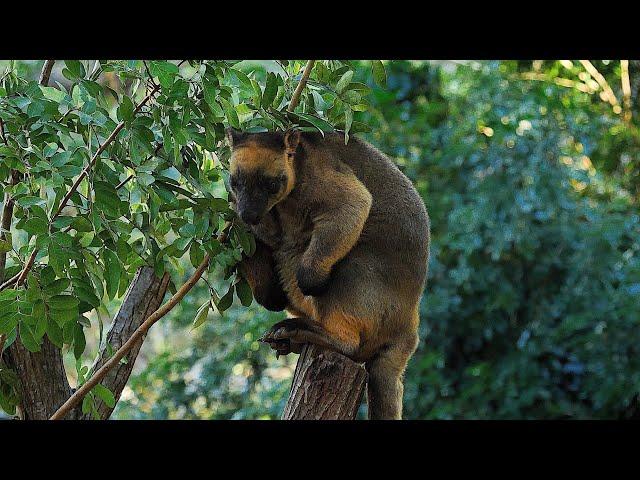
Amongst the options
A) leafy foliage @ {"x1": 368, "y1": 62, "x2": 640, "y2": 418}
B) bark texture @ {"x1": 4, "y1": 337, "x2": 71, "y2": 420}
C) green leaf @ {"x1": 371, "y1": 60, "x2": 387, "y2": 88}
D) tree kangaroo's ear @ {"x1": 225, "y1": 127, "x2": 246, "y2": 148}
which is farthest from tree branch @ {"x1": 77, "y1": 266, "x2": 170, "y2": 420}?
leafy foliage @ {"x1": 368, "y1": 62, "x2": 640, "y2": 418}

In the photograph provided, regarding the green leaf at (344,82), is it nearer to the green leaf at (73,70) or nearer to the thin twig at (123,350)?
the thin twig at (123,350)

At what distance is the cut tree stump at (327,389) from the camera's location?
2.62 m

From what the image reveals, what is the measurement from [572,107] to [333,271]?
14.1ft

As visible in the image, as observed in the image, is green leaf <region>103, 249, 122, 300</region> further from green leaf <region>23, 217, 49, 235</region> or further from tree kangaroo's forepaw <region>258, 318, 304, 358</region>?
tree kangaroo's forepaw <region>258, 318, 304, 358</region>

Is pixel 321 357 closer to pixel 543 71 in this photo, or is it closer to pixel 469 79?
pixel 469 79

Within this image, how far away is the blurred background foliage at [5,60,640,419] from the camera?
6082 millimetres

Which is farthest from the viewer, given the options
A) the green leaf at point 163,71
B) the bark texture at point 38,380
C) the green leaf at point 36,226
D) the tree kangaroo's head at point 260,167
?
the bark texture at point 38,380

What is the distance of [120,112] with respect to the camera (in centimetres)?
244

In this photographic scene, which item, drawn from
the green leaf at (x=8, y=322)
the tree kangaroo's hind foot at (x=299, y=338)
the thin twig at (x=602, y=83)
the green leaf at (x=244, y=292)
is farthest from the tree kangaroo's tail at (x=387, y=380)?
the thin twig at (x=602, y=83)

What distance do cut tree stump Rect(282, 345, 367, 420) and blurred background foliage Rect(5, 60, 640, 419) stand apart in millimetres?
3148

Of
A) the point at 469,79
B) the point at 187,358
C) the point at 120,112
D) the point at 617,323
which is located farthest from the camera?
the point at 469,79

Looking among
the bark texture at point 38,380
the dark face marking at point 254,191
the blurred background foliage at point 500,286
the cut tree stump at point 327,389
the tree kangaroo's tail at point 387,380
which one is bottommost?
the blurred background foliage at point 500,286

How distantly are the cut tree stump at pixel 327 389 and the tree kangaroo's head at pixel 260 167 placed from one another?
1.65 ft
